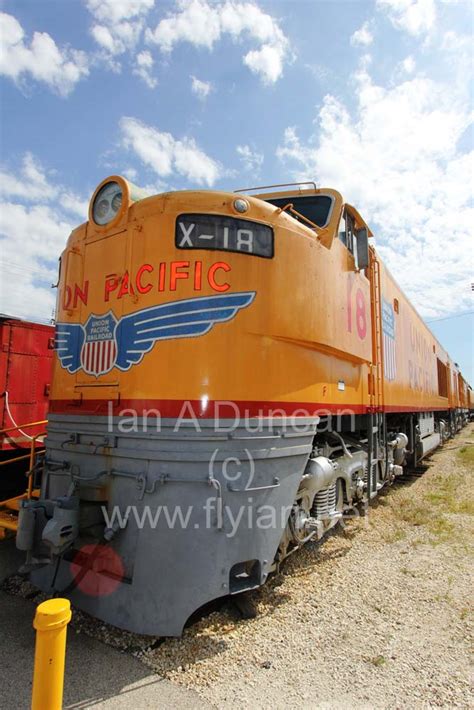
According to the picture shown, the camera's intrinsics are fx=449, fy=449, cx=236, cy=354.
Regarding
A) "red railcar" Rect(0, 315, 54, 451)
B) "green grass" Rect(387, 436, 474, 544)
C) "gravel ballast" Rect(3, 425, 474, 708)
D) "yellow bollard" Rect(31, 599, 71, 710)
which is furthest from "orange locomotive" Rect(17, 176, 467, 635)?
"red railcar" Rect(0, 315, 54, 451)

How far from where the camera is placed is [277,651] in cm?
307

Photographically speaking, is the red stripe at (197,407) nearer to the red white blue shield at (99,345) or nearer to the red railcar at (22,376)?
the red white blue shield at (99,345)

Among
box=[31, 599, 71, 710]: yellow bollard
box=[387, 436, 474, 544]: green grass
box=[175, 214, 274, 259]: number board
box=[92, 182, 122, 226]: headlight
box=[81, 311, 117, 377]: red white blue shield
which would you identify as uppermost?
box=[92, 182, 122, 226]: headlight

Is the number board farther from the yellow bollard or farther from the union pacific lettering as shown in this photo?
the yellow bollard

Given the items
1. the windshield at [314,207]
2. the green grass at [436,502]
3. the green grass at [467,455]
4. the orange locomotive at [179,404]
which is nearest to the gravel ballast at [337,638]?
the orange locomotive at [179,404]

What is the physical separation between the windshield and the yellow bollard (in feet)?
13.1

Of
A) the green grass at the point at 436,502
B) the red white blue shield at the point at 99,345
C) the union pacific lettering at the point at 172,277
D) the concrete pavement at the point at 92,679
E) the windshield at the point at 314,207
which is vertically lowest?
the concrete pavement at the point at 92,679

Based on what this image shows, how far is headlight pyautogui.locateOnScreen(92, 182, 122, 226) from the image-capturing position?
12.2ft

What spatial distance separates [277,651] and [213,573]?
725 millimetres

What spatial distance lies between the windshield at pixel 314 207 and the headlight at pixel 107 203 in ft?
5.96

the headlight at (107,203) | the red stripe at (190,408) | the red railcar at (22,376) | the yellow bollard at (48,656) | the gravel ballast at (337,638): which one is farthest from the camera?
the red railcar at (22,376)

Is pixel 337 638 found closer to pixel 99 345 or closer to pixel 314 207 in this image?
pixel 99 345

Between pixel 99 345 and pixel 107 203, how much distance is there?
1.23 metres

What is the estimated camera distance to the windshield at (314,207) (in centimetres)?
468
